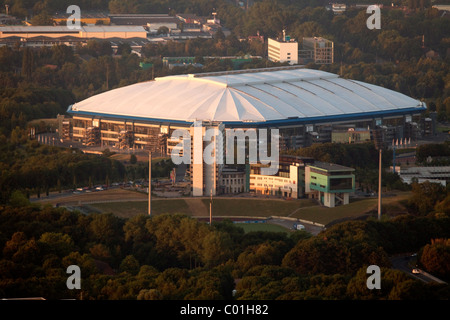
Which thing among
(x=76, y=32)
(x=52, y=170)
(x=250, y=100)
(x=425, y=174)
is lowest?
(x=425, y=174)

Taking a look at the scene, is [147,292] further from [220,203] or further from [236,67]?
[236,67]

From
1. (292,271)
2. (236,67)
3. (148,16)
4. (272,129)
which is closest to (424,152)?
(272,129)

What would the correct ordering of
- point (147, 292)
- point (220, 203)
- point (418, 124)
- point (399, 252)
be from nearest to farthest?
point (147, 292)
point (399, 252)
point (220, 203)
point (418, 124)

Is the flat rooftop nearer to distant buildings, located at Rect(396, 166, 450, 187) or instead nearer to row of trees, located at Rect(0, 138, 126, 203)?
distant buildings, located at Rect(396, 166, 450, 187)

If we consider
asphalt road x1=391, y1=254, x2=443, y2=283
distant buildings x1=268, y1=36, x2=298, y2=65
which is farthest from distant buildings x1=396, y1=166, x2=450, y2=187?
distant buildings x1=268, y1=36, x2=298, y2=65

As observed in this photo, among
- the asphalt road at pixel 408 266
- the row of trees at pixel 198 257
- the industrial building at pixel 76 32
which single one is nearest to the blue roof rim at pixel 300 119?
the row of trees at pixel 198 257

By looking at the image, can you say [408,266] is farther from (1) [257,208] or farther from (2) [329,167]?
(2) [329,167]

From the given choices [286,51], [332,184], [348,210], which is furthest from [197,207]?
[286,51]
